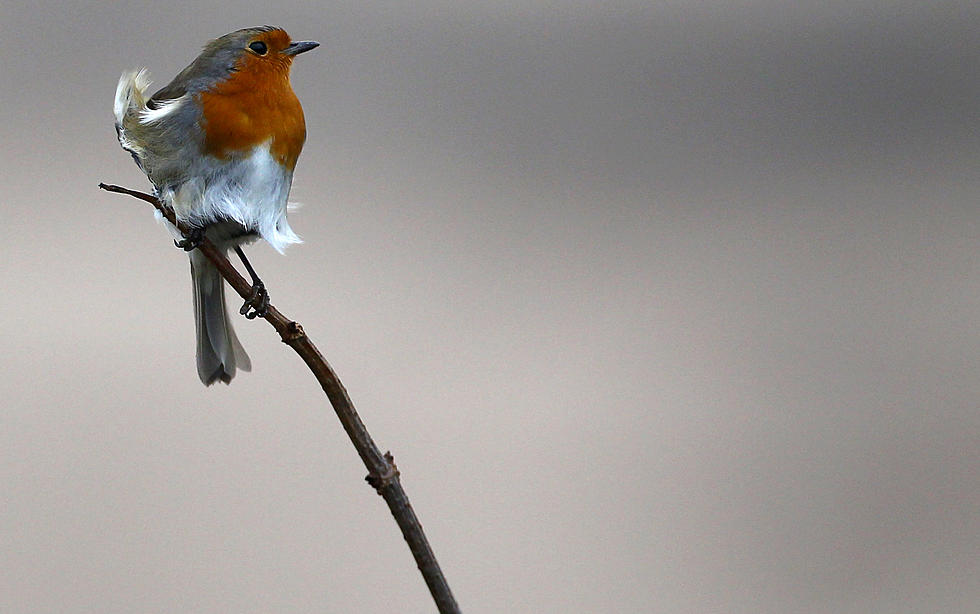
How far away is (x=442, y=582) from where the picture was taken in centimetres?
27

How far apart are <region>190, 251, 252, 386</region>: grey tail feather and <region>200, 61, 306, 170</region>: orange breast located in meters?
0.10

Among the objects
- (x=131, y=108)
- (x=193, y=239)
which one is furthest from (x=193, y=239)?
(x=131, y=108)

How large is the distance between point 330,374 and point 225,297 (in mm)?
317

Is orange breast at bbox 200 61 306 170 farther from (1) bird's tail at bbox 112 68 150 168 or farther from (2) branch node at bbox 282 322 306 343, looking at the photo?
(2) branch node at bbox 282 322 306 343

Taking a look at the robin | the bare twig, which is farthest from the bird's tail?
the bare twig

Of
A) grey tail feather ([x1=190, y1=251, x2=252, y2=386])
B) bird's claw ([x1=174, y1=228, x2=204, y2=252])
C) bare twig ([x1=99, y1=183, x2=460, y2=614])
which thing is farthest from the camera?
grey tail feather ([x1=190, y1=251, x2=252, y2=386])

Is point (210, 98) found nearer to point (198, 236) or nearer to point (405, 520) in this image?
point (198, 236)

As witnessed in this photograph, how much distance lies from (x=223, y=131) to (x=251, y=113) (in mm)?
19

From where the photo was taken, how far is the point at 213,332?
55 centimetres

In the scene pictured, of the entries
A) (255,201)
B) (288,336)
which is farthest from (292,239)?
(288,336)

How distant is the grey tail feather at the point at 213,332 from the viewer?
1.76 feet

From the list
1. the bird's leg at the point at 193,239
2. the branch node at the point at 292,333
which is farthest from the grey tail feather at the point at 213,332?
the branch node at the point at 292,333

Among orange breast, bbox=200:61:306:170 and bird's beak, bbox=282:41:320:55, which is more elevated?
bird's beak, bbox=282:41:320:55

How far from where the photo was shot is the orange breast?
44cm
